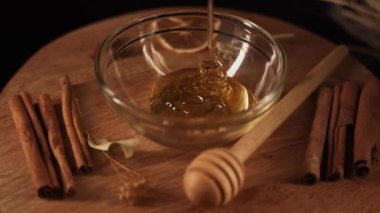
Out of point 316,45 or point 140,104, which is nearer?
point 140,104

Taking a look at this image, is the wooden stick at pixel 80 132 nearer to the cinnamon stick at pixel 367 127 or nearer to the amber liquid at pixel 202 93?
the amber liquid at pixel 202 93

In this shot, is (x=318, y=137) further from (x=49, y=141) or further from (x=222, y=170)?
(x=49, y=141)

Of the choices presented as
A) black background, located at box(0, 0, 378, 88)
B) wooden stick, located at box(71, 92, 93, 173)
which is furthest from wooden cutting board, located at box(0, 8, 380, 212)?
black background, located at box(0, 0, 378, 88)

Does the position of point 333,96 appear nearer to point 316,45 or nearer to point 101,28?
point 316,45

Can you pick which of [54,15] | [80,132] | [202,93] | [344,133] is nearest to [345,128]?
[344,133]

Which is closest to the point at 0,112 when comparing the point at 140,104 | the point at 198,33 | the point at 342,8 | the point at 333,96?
the point at 140,104

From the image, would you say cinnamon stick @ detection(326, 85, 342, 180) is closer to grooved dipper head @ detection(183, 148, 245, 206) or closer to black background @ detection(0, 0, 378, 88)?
grooved dipper head @ detection(183, 148, 245, 206)
